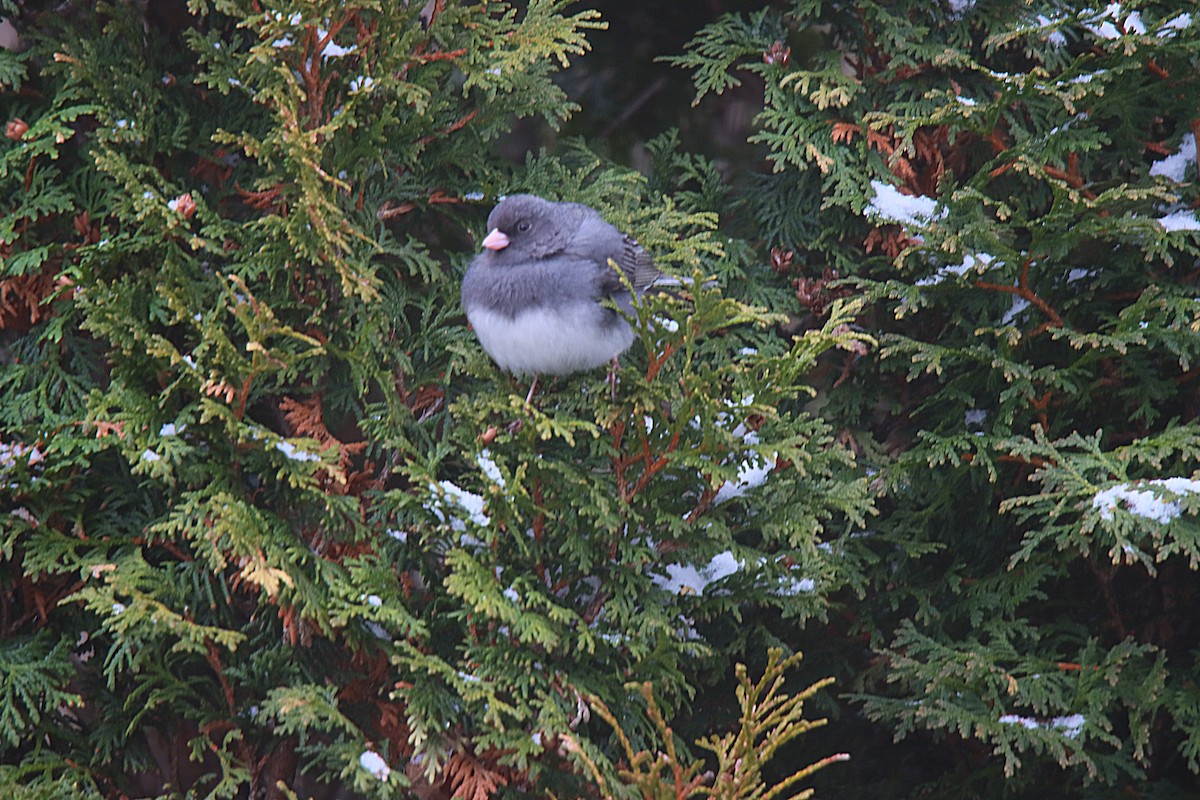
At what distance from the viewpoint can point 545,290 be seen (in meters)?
2.09

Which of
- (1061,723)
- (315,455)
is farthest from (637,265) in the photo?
(1061,723)

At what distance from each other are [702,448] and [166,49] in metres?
1.22

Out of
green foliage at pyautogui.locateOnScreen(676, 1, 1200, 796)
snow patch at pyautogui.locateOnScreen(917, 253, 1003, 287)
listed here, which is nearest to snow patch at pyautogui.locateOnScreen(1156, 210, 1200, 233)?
green foliage at pyautogui.locateOnScreen(676, 1, 1200, 796)

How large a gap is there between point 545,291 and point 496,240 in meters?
0.12

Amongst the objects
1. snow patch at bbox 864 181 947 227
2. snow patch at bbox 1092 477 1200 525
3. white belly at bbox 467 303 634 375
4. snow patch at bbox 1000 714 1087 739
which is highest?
snow patch at bbox 864 181 947 227

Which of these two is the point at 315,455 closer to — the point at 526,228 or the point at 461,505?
the point at 461,505

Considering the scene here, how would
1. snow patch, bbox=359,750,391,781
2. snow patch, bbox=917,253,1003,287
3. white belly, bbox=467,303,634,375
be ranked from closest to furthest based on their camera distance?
snow patch, bbox=359,750,391,781, white belly, bbox=467,303,634,375, snow patch, bbox=917,253,1003,287

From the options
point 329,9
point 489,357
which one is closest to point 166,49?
point 329,9

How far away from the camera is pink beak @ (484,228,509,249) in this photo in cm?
206

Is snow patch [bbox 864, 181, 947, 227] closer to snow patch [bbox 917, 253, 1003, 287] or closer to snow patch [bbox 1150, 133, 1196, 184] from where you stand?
snow patch [bbox 917, 253, 1003, 287]

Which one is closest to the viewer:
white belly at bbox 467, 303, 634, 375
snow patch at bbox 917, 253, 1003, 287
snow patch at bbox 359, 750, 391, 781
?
snow patch at bbox 359, 750, 391, 781

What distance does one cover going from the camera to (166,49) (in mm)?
2189

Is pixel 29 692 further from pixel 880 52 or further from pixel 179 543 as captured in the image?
pixel 880 52

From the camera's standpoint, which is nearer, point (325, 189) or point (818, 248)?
point (325, 189)
